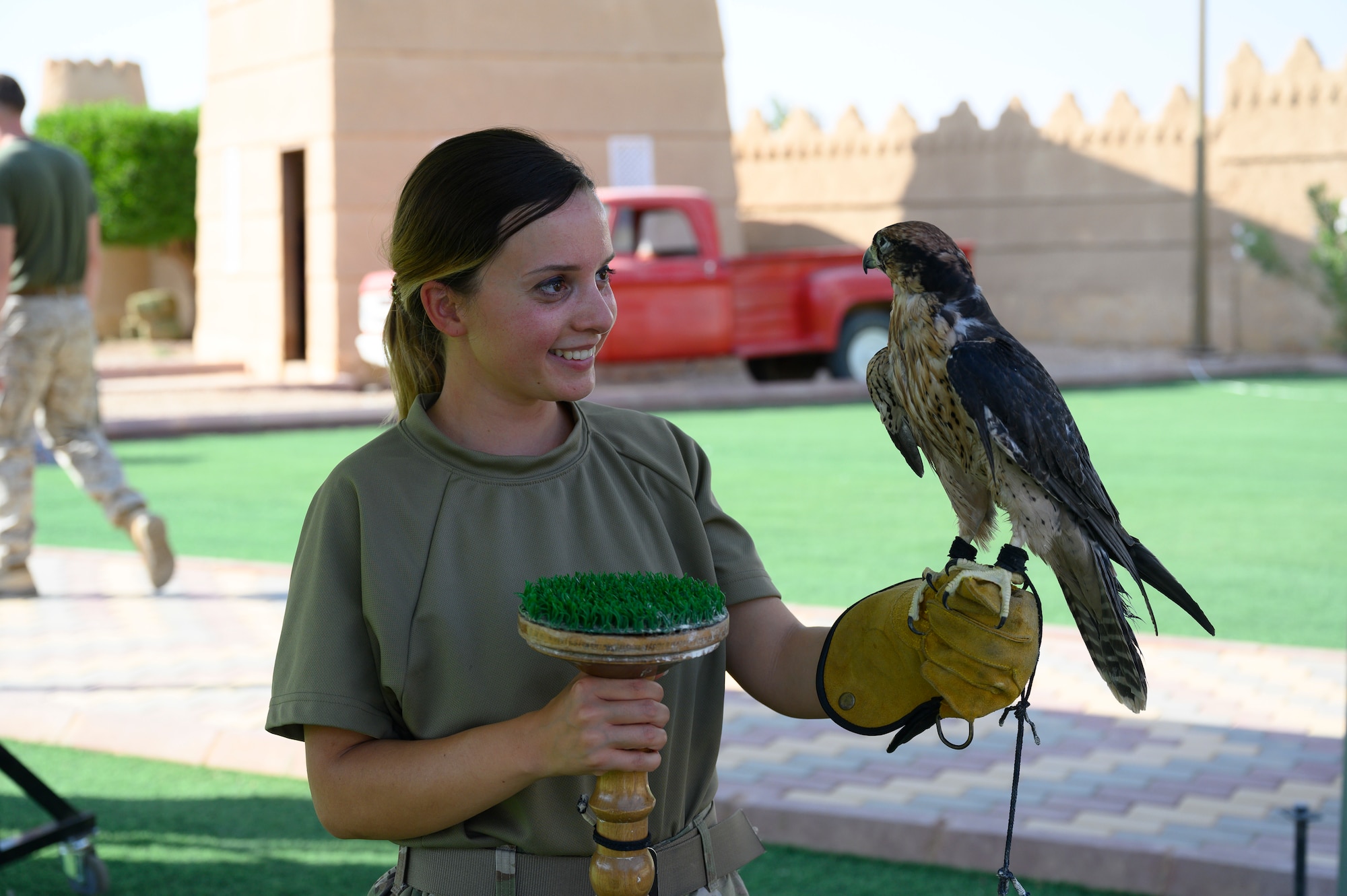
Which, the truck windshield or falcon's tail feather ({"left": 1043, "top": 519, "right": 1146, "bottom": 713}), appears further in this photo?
the truck windshield

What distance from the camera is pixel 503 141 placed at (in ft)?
6.15

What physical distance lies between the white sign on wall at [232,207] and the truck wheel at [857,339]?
8.79 meters

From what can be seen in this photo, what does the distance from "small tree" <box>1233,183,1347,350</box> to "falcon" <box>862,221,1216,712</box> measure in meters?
20.8

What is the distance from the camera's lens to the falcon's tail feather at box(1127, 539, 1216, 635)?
5.80 ft

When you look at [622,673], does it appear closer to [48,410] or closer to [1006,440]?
[1006,440]

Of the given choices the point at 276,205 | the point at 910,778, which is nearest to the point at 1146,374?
the point at 276,205

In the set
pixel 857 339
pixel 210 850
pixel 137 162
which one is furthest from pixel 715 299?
pixel 137 162

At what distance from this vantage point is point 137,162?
26.8 metres

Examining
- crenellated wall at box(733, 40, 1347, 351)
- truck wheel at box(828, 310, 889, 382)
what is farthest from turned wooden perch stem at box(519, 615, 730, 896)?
crenellated wall at box(733, 40, 1347, 351)

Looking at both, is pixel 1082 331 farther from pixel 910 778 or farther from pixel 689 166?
pixel 910 778

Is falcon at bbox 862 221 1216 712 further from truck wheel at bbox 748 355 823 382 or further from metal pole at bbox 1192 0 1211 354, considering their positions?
metal pole at bbox 1192 0 1211 354

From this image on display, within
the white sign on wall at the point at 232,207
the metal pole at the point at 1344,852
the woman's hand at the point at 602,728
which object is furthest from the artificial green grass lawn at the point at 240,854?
the white sign on wall at the point at 232,207

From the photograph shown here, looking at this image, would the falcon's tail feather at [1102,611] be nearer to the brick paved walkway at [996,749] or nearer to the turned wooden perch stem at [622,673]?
the turned wooden perch stem at [622,673]

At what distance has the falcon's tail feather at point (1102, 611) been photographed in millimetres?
1931
